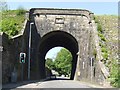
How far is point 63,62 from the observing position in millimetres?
112438

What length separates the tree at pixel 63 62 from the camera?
10951 cm

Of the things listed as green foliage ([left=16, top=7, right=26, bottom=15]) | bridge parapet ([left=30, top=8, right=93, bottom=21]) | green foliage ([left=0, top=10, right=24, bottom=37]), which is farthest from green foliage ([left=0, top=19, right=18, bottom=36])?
bridge parapet ([left=30, top=8, right=93, bottom=21])

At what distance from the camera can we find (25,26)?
126ft

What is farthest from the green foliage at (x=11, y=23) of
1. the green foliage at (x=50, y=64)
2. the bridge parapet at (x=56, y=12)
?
the green foliage at (x=50, y=64)

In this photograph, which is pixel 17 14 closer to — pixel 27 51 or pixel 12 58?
pixel 27 51

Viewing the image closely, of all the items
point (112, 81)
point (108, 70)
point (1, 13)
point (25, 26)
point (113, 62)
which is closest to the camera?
point (112, 81)

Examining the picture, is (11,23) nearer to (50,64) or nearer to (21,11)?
(21,11)

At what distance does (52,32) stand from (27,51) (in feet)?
15.5

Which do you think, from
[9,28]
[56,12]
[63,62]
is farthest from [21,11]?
[63,62]

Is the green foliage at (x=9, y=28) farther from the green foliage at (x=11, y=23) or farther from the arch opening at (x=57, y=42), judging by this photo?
the arch opening at (x=57, y=42)

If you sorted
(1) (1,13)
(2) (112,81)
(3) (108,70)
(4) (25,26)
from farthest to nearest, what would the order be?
(1) (1,13) < (4) (25,26) < (3) (108,70) < (2) (112,81)

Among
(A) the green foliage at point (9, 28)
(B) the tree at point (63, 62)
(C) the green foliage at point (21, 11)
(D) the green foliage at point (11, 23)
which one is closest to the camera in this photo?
(A) the green foliage at point (9, 28)

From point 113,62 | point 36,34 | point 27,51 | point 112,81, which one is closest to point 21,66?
point 27,51

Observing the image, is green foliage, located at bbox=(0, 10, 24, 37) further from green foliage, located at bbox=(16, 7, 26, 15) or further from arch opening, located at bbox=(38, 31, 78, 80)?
arch opening, located at bbox=(38, 31, 78, 80)
